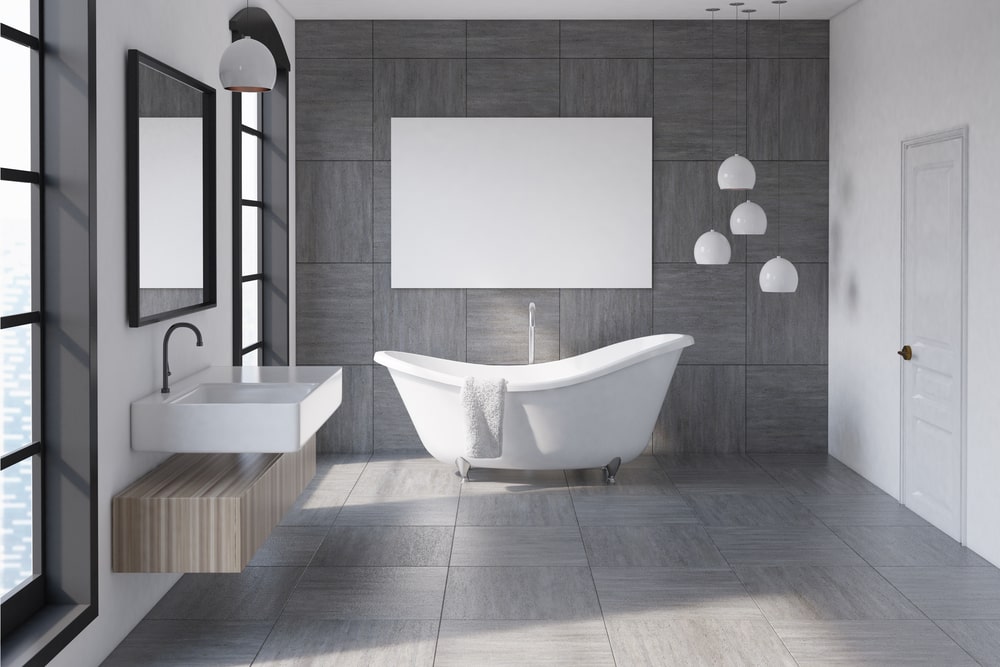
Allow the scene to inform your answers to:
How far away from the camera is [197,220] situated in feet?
13.8

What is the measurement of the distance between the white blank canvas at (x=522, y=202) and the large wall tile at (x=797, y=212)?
30.6 inches

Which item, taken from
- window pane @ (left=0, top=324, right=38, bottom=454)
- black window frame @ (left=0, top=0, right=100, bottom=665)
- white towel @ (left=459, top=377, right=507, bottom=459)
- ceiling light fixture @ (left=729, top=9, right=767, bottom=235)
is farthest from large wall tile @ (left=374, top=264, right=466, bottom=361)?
window pane @ (left=0, top=324, right=38, bottom=454)

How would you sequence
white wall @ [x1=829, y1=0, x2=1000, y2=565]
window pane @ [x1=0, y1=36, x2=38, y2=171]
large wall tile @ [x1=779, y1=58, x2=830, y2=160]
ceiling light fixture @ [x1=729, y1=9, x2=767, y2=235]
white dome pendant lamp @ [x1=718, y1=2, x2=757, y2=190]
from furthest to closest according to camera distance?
large wall tile @ [x1=779, y1=58, x2=830, y2=160]
ceiling light fixture @ [x1=729, y1=9, x2=767, y2=235]
white dome pendant lamp @ [x1=718, y1=2, x2=757, y2=190]
white wall @ [x1=829, y1=0, x2=1000, y2=565]
window pane @ [x1=0, y1=36, x2=38, y2=171]

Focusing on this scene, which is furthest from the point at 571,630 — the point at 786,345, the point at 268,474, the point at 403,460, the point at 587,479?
the point at 786,345

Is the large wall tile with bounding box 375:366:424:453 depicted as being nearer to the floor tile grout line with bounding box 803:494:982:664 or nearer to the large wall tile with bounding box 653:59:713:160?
the large wall tile with bounding box 653:59:713:160

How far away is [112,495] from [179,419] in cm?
33

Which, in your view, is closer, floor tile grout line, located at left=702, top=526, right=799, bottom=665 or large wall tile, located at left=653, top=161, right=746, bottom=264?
floor tile grout line, located at left=702, top=526, right=799, bottom=665

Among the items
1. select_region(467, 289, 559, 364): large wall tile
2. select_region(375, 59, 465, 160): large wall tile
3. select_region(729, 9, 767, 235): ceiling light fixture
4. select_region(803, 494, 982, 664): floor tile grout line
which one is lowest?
select_region(803, 494, 982, 664): floor tile grout line

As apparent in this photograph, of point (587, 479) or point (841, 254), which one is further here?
point (841, 254)

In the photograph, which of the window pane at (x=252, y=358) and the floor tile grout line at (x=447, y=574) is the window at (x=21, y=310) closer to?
the floor tile grout line at (x=447, y=574)

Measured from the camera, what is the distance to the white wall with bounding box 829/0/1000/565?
4.36 metres

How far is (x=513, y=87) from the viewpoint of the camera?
256 inches

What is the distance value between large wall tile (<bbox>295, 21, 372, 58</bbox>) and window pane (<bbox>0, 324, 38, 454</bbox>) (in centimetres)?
395

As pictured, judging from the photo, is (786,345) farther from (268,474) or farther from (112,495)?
(112,495)
